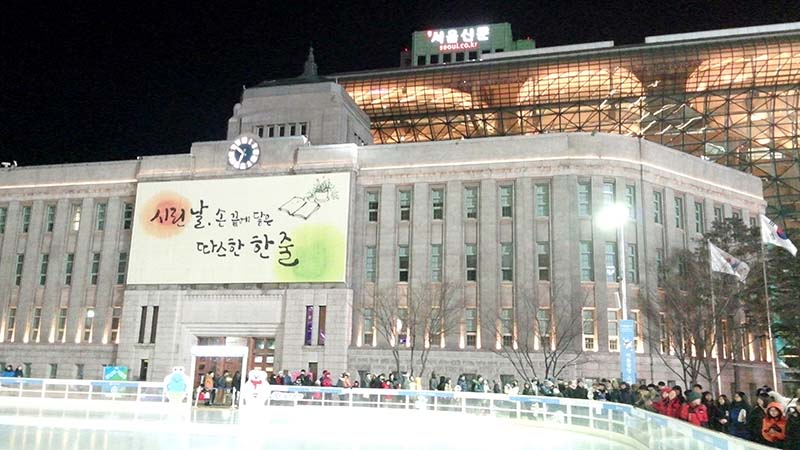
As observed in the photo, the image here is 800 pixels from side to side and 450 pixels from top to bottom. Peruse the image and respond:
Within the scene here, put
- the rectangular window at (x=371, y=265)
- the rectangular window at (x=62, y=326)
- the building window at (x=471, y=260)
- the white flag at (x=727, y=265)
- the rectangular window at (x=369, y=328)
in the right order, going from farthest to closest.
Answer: the rectangular window at (x=62, y=326)
the rectangular window at (x=371, y=265)
the rectangular window at (x=369, y=328)
the building window at (x=471, y=260)
the white flag at (x=727, y=265)

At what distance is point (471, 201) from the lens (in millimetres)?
46719

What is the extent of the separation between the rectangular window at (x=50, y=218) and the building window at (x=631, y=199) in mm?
38564

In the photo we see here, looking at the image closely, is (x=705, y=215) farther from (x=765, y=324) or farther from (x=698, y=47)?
(x=698, y=47)

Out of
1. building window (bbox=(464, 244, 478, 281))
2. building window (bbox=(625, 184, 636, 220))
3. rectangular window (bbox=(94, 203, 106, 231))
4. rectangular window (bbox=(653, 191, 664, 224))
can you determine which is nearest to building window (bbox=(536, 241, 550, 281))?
building window (bbox=(464, 244, 478, 281))

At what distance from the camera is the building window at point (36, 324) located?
51.3m

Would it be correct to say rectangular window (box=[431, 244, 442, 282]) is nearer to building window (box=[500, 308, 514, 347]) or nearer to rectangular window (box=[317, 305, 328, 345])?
building window (box=[500, 308, 514, 347])

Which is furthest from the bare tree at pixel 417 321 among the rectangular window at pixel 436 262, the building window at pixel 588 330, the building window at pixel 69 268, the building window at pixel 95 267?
the building window at pixel 69 268

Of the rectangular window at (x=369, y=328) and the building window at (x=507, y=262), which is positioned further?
the rectangular window at (x=369, y=328)

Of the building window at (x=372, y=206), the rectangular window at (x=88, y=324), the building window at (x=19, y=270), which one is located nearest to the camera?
the building window at (x=372, y=206)

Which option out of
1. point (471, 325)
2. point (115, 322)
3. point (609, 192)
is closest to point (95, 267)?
point (115, 322)

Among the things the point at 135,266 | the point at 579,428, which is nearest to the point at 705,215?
the point at 579,428

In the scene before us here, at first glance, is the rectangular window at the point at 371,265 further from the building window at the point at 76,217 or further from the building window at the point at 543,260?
the building window at the point at 76,217

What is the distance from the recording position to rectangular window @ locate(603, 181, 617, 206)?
44312 mm

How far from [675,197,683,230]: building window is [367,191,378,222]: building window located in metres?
18.3
